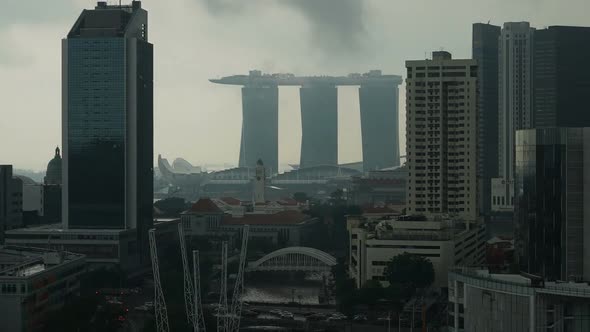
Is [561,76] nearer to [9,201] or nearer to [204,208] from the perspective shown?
[204,208]

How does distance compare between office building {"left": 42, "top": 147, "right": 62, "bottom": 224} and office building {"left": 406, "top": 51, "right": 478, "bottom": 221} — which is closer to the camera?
office building {"left": 406, "top": 51, "right": 478, "bottom": 221}

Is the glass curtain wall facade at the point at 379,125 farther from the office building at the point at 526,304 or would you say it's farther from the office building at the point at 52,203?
the office building at the point at 526,304

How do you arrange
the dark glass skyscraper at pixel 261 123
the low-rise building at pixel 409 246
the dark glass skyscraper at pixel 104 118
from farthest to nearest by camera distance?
the dark glass skyscraper at pixel 261 123 < the dark glass skyscraper at pixel 104 118 < the low-rise building at pixel 409 246

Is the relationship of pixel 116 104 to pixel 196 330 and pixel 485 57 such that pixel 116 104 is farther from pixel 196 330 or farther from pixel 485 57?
pixel 485 57

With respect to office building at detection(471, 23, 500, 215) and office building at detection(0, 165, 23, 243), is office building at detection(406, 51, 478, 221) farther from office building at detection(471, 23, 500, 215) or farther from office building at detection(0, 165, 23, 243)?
office building at detection(471, 23, 500, 215)

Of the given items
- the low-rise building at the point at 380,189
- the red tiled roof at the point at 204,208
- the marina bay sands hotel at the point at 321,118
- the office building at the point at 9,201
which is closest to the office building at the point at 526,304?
the office building at the point at 9,201

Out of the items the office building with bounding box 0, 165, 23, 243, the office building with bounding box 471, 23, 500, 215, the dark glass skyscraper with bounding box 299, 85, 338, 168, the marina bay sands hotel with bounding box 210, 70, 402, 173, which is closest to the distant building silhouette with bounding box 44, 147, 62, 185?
the office building with bounding box 0, 165, 23, 243
